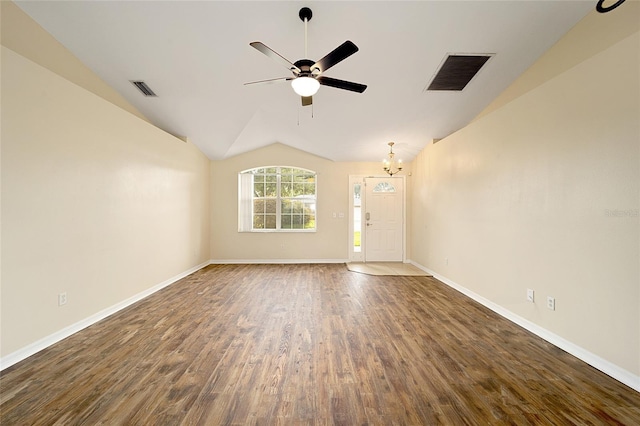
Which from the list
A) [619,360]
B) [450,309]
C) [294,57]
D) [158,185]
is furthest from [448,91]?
[158,185]

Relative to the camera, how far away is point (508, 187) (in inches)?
136

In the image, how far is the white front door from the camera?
6.94 metres

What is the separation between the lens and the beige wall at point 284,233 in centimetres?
684

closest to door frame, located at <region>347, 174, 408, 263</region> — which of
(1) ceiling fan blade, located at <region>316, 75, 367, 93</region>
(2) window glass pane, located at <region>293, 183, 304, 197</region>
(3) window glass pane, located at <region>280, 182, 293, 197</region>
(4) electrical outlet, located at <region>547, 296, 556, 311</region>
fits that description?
(2) window glass pane, located at <region>293, 183, 304, 197</region>

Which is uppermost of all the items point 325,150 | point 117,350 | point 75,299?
point 325,150

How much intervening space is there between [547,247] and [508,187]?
0.88 m

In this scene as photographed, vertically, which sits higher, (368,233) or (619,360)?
(368,233)

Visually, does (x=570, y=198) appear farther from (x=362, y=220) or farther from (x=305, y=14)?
(x=362, y=220)

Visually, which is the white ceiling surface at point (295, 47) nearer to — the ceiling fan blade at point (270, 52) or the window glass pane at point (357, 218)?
the ceiling fan blade at point (270, 52)

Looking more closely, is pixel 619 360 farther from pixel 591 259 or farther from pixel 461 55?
pixel 461 55

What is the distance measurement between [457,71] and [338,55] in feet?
6.80

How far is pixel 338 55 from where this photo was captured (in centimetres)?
224

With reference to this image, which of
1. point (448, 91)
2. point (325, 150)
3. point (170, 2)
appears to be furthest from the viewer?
A: point (325, 150)

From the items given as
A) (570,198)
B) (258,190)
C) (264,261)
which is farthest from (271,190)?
(570,198)
